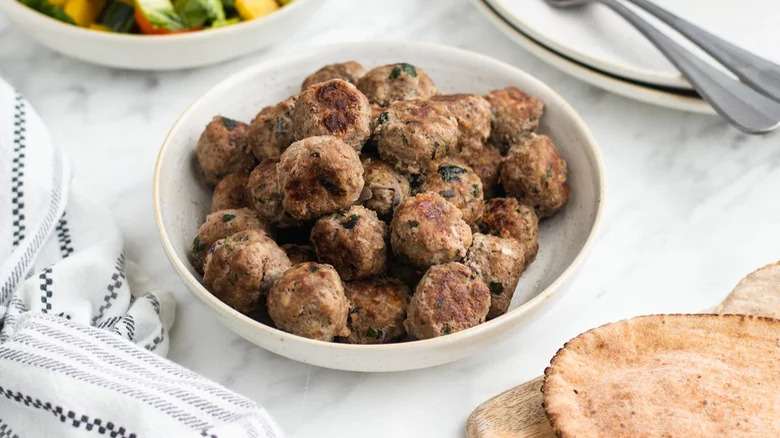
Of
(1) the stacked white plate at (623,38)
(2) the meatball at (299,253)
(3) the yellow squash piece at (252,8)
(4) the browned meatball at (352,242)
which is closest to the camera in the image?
(4) the browned meatball at (352,242)

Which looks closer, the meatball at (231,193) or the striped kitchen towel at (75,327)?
the striped kitchen towel at (75,327)

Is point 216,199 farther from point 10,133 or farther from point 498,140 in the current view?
point 498,140

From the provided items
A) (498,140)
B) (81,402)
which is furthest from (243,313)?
A: (498,140)

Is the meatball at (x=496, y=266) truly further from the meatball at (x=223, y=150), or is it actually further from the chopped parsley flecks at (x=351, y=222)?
the meatball at (x=223, y=150)

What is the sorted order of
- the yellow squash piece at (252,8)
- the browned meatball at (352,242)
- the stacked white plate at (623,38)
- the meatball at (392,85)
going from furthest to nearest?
the yellow squash piece at (252,8) → the stacked white plate at (623,38) → the meatball at (392,85) → the browned meatball at (352,242)

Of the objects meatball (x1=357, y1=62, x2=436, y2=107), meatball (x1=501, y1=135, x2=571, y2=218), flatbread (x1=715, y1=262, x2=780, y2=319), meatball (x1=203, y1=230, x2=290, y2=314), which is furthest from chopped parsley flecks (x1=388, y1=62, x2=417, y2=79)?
flatbread (x1=715, y1=262, x2=780, y2=319)

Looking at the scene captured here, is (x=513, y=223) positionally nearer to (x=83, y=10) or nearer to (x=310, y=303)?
(x=310, y=303)

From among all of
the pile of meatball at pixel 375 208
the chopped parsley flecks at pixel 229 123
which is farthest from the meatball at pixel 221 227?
the chopped parsley flecks at pixel 229 123
